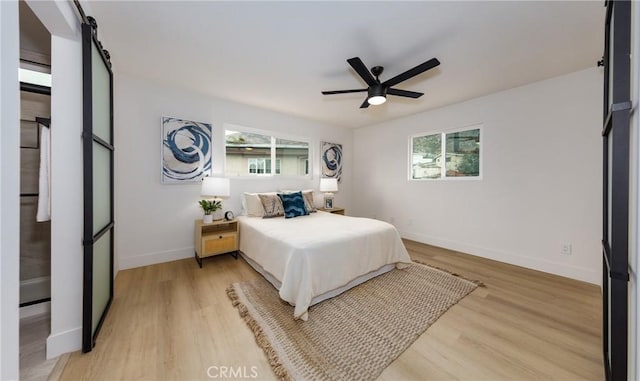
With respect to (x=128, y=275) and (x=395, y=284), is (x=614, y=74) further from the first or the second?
(x=128, y=275)

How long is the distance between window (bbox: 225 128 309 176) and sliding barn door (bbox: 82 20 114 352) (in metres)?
1.76

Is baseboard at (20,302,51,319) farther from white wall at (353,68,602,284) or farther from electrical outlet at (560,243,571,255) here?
electrical outlet at (560,243,571,255)

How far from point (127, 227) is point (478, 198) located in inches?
194

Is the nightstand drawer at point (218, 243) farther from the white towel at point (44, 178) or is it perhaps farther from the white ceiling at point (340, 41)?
Result: the white ceiling at point (340, 41)

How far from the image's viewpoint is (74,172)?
1505 mm

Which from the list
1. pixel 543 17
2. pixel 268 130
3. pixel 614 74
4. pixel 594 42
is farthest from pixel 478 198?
pixel 268 130

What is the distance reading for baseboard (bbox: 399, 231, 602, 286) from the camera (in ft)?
8.59

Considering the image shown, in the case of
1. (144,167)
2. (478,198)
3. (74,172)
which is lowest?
(478,198)

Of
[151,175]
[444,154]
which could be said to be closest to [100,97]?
[151,175]

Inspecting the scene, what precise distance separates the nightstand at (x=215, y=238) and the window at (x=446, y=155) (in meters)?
3.34

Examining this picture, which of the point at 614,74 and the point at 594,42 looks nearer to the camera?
the point at 614,74

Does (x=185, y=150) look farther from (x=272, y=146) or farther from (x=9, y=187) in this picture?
(x=9, y=187)

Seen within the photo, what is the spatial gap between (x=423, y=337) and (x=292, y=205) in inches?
90.9

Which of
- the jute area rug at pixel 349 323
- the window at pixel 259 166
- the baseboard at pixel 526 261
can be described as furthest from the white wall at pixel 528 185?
the window at pixel 259 166
